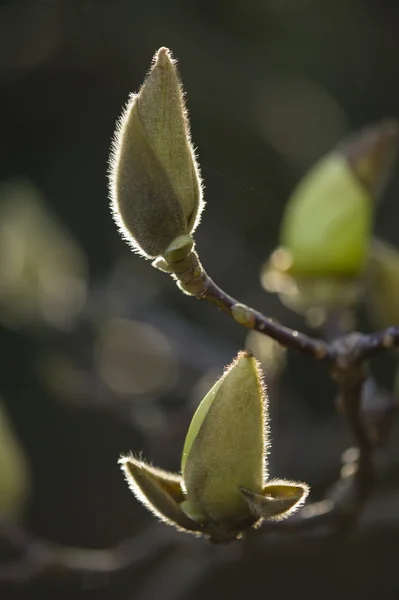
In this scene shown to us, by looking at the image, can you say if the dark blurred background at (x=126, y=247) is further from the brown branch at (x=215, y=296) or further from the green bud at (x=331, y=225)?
the brown branch at (x=215, y=296)

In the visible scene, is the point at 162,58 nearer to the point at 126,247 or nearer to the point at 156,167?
the point at 156,167

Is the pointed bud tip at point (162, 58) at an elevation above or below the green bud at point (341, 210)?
below

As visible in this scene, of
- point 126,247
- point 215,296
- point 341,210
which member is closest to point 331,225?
point 341,210

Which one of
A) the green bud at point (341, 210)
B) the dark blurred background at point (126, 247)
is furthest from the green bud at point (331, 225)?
the dark blurred background at point (126, 247)

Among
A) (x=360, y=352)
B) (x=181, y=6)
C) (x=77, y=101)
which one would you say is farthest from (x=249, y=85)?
→ (x=360, y=352)

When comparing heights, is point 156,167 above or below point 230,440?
above

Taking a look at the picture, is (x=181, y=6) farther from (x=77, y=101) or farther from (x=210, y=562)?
(x=210, y=562)

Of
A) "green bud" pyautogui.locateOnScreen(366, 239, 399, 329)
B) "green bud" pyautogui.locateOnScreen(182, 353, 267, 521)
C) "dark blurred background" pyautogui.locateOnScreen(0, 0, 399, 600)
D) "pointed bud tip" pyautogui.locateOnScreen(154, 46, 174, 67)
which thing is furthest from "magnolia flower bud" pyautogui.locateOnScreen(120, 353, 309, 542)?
"dark blurred background" pyautogui.locateOnScreen(0, 0, 399, 600)
